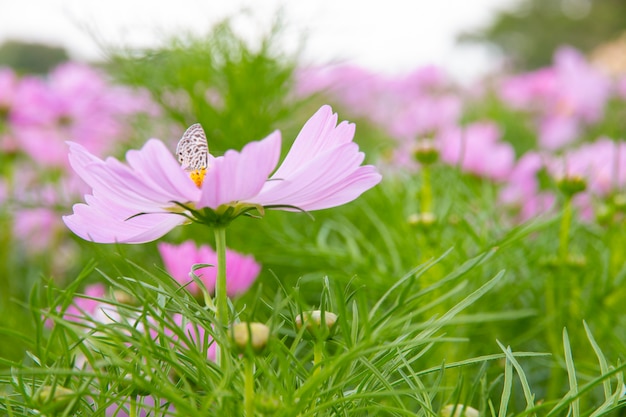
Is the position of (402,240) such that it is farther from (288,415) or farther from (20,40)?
(20,40)

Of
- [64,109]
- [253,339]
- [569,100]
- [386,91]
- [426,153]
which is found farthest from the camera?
[386,91]

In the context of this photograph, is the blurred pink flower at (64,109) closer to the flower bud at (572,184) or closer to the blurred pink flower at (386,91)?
the flower bud at (572,184)

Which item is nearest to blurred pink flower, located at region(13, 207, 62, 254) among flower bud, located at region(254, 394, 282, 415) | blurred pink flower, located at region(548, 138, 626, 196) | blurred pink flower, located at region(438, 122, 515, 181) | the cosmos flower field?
the cosmos flower field

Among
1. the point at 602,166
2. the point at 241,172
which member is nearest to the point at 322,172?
the point at 241,172

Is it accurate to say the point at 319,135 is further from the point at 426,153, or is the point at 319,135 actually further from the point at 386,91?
the point at 386,91

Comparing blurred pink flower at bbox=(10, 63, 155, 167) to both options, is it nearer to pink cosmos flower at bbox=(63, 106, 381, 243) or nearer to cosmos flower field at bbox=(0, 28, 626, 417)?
cosmos flower field at bbox=(0, 28, 626, 417)
